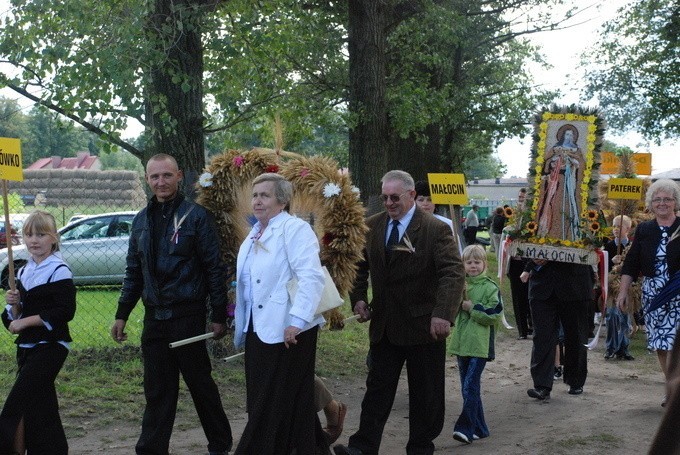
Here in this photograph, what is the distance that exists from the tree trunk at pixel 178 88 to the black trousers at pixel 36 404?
3.18 meters

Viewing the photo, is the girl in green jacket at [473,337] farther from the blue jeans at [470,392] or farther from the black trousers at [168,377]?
the black trousers at [168,377]

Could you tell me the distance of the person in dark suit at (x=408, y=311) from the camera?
24.4 feet

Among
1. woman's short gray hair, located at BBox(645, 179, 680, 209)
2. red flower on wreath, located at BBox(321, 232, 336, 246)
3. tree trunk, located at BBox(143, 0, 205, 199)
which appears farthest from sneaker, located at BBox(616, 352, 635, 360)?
red flower on wreath, located at BBox(321, 232, 336, 246)

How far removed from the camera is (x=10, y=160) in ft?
25.5

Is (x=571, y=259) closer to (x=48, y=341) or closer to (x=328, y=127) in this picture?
(x=48, y=341)

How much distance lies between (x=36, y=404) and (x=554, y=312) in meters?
5.62

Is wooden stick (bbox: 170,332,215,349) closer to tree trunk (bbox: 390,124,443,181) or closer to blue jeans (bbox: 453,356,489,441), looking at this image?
blue jeans (bbox: 453,356,489,441)

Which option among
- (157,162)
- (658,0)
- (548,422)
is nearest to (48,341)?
(157,162)

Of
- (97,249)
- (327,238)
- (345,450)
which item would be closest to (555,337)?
(345,450)

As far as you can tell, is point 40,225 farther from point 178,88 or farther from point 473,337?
point 178,88

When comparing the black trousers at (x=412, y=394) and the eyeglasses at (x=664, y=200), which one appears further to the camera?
the eyeglasses at (x=664, y=200)

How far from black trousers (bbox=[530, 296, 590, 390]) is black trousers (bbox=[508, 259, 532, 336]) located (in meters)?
3.79

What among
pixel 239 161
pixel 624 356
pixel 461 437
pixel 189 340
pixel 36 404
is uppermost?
pixel 239 161

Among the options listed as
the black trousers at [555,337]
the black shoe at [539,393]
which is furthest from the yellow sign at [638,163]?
the black shoe at [539,393]
